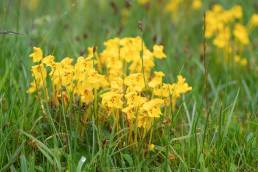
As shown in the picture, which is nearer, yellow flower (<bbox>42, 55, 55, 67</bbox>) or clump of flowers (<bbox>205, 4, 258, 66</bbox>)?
yellow flower (<bbox>42, 55, 55, 67</bbox>)

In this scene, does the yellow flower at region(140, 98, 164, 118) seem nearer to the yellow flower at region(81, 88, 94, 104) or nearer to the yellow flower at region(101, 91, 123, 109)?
the yellow flower at region(101, 91, 123, 109)

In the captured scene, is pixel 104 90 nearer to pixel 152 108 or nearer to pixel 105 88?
pixel 105 88

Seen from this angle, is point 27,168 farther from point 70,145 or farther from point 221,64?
point 221,64

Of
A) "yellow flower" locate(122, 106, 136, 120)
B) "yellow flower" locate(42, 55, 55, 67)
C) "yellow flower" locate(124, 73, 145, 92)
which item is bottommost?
"yellow flower" locate(122, 106, 136, 120)

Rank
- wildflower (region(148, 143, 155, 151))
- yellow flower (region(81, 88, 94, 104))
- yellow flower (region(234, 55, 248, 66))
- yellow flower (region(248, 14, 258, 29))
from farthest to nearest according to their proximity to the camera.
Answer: yellow flower (region(248, 14, 258, 29)) < yellow flower (region(234, 55, 248, 66)) < yellow flower (region(81, 88, 94, 104)) < wildflower (region(148, 143, 155, 151))

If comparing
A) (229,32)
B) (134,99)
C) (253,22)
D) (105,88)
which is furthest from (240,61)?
(134,99)

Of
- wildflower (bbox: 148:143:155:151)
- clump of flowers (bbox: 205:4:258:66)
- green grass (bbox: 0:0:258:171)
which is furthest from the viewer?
clump of flowers (bbox: 205:4:258:66)

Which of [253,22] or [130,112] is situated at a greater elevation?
[253,22]

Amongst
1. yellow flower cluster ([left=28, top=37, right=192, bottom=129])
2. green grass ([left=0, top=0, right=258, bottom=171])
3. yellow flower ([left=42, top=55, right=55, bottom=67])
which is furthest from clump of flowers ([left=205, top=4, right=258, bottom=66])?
yellow flower ([left=42, top=55, right=55, bottom=67])

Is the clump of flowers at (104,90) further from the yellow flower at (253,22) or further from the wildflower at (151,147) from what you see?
the yellow flower at (253,22)

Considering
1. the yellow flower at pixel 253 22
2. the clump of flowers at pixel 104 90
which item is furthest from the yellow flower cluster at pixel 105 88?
the yellow flower at pixel 253 22

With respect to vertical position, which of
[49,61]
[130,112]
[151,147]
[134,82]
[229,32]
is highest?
Answer: [229,32]
